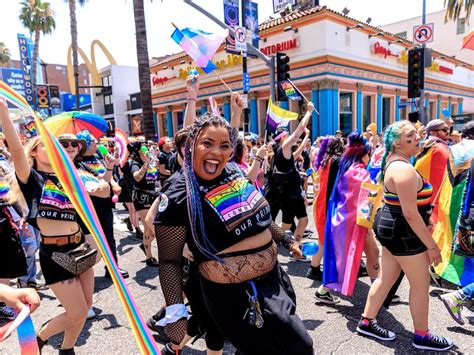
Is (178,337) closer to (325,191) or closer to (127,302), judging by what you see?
(127,302)

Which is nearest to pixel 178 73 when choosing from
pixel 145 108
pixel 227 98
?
pixel 227 98

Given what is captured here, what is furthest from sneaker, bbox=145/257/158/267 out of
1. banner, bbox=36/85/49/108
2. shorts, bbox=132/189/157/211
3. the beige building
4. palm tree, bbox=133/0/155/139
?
the beige building


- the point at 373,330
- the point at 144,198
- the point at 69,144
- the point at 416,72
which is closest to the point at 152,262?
the point at 144,198

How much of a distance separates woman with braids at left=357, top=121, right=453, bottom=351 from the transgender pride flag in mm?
2104

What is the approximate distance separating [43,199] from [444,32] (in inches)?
1757

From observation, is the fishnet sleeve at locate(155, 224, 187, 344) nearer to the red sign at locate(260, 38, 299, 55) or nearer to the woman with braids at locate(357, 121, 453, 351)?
the woman with braids at locate(357, 121, 453, 351)

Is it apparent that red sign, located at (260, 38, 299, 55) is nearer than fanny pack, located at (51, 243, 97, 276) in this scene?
No

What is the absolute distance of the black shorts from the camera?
2.81 m

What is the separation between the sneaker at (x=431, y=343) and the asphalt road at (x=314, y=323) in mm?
80

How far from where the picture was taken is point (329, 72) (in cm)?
1809

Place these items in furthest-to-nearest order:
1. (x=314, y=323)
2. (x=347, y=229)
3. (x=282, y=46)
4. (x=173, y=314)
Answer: (x=282, y=46) < (x=347, y=229) < (x=314, y=323) < (x=173, y=314)

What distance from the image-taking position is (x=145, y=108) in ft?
40.0

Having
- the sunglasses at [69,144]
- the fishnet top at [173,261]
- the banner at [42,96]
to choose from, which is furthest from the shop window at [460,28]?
the fishnet top at [173,261]

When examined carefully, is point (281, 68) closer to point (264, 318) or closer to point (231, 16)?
point (231, 16)
